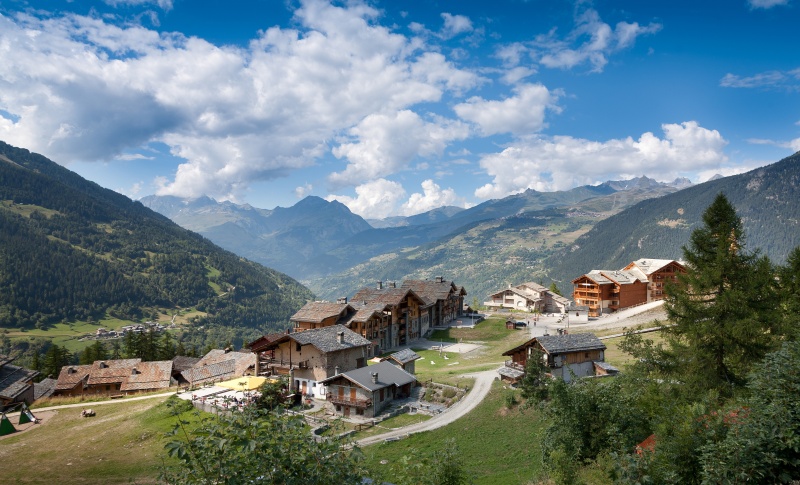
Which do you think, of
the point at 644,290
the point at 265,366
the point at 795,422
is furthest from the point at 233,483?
the point at 644,290

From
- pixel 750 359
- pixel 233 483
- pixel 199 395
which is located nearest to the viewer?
pixel 233 483

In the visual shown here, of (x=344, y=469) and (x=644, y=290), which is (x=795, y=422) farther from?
(x=644, y=290)

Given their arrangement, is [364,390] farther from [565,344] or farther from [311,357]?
[565,344]

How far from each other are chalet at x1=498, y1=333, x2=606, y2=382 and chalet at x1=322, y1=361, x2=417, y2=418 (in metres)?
13.9

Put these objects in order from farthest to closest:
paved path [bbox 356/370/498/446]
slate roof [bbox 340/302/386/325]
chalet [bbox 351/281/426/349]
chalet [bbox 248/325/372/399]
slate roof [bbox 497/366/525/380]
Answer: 1. chalet [bbox 351/281/426/349]
2. slate roof [bbox 340/302/386/325]
3. chalet [bbox 248/325/372/399]
4. slate roof [bbox 497/366/525/380]
5. paved path [bbox 356/370/498/446]

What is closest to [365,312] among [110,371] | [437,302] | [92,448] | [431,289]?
[437,302]

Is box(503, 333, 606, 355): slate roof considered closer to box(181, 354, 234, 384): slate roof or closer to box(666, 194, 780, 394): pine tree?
box(666, 194, 780, 394): pine tree

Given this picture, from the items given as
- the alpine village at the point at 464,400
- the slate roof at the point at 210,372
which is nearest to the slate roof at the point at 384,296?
the alpine village at the point at 464,400

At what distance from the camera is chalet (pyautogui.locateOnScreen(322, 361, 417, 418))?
53469mm

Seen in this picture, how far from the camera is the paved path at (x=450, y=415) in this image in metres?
46.0

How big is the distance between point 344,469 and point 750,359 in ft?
103

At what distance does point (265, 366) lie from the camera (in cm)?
6694

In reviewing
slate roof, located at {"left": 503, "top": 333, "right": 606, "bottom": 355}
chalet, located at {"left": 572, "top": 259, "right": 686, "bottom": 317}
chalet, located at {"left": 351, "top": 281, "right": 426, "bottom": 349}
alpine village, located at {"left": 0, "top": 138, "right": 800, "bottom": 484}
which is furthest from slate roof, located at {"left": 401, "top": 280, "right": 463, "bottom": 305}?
slate roof, located at {"left": 503, "top": 333, "right": 606, "bottom": 355}

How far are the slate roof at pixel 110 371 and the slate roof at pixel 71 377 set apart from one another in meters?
1.12
